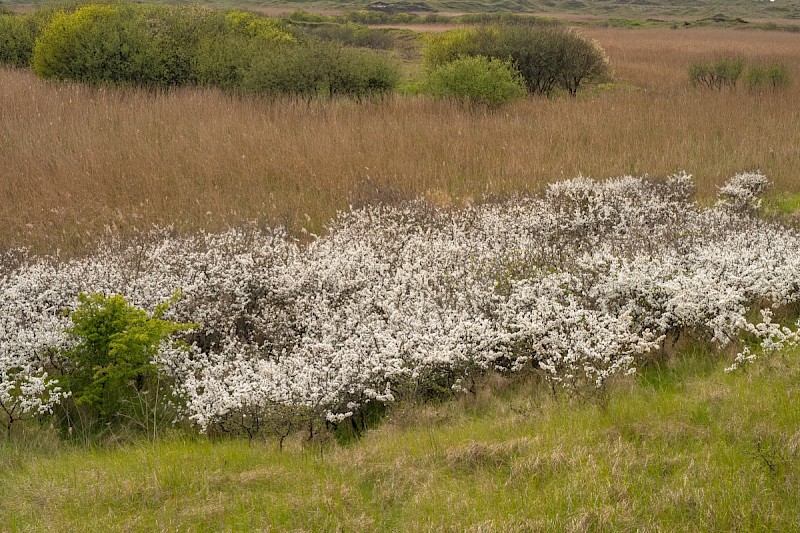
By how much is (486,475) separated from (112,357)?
10.4 feet

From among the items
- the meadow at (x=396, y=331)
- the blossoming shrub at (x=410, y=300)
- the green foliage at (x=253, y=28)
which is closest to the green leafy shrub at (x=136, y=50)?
the green foliage at (x=253, y=28)

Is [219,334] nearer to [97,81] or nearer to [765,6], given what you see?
[97,81]

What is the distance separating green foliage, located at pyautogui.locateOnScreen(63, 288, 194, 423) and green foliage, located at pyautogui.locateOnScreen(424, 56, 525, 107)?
11.9 m

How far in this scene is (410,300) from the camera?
654 cm

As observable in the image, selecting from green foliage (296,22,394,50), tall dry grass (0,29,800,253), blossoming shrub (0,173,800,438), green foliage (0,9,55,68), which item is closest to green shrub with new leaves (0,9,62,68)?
green foliage (0,9,55,68)

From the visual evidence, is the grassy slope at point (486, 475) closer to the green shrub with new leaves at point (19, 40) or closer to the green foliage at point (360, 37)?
the green shrub with new leaves at point (19, 40)

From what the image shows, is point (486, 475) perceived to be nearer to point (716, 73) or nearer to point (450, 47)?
point (450, 47)

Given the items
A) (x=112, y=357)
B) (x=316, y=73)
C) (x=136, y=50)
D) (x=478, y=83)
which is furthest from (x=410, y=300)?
(x=136, y=50)

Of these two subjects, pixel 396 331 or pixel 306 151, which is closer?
pixel 396 331

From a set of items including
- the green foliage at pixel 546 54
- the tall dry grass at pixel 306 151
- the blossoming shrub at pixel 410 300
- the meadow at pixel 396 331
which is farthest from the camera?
the green foliage at pixel 546 54

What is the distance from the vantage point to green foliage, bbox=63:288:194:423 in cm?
524

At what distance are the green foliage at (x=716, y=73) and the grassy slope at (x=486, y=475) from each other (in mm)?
17860

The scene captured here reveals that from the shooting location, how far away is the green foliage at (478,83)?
16.3 m

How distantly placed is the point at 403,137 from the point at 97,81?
9.91 m
